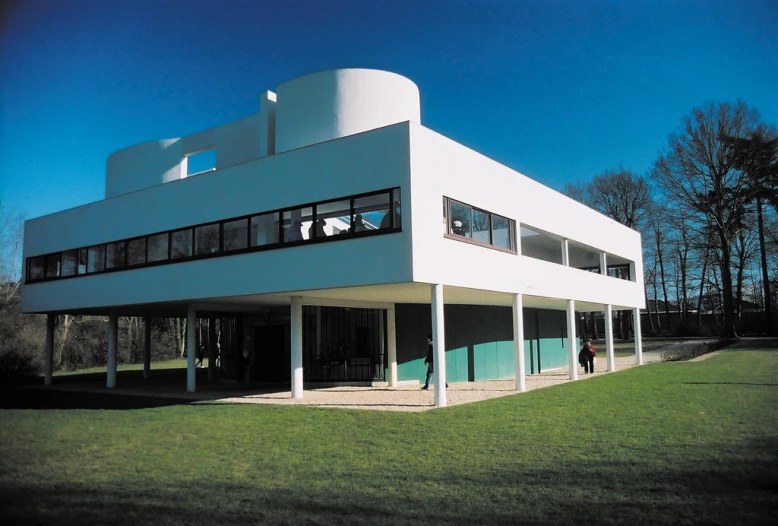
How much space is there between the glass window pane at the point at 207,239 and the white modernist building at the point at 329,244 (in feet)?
Result: 0.19

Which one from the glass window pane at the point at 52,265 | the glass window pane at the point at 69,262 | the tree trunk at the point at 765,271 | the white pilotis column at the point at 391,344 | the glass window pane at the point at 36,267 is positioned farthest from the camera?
the tree trunk at the point at 765,271

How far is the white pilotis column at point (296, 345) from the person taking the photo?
1667 cm

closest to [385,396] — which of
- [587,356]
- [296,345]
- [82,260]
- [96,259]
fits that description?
[296,345]

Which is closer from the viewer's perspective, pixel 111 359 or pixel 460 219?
pixel 460 219

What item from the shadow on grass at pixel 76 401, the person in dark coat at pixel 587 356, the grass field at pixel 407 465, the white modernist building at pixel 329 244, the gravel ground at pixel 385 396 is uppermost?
the white modernist building at pixel 329 244

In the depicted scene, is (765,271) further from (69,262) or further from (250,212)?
(69,262)

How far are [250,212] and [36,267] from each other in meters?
13.6

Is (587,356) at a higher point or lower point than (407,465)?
higher

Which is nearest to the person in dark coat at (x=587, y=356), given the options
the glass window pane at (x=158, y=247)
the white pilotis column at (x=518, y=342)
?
the white pilotis column at (x=518, y=342)

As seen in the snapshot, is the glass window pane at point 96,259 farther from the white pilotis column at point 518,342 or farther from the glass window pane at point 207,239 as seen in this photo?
the white pilotis column at point 518,342

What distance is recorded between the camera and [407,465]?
319 inches

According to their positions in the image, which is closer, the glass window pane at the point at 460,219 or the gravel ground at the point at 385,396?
the gravel ground at the point at 385,396

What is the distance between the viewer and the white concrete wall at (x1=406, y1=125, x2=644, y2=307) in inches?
552

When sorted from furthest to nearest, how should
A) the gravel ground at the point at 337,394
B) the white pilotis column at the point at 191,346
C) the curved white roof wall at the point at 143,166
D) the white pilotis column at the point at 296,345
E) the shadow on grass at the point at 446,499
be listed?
the curved white roof wall at the point at 143,166
the white pilotis column at the point at 191,346
the white pilotis column at the point at 296,345
the gravel ground at the point at 337,394
the shadow on grass at the point at 446,499
